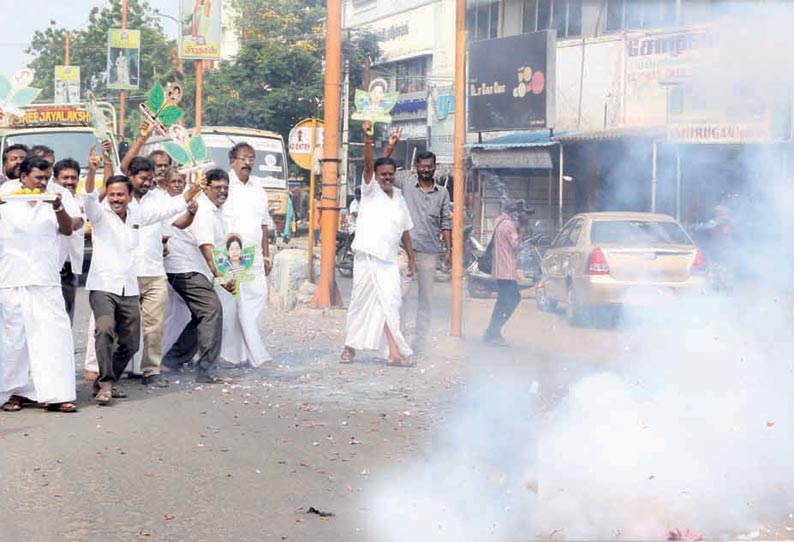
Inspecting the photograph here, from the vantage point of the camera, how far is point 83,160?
1836 centimetres

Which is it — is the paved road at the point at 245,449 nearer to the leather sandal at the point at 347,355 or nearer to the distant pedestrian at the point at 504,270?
the leather sandal at the point at 347,355

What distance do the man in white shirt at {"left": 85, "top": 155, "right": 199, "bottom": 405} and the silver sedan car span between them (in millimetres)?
4116

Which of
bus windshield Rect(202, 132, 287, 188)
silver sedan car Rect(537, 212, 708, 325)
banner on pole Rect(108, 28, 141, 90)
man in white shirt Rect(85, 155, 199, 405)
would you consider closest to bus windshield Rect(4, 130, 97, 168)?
bus windshield Rect(202, 132, 287, 188)

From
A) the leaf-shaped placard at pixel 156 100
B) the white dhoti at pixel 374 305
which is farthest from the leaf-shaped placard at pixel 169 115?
the white dhoti at pixel 374 305

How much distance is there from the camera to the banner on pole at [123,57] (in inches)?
1170

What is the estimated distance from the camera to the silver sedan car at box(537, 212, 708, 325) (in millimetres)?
8891

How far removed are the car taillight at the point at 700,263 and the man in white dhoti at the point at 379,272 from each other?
2496mm

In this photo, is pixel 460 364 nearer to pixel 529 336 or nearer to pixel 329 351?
pixel 329 351

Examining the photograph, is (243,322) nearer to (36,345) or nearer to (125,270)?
(125,270)

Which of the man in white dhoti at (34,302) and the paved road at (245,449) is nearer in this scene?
the paved road at (245,449)

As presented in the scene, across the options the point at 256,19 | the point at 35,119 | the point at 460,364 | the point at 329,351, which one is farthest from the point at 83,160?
the point at 256,19

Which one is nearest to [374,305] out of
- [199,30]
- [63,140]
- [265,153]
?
[63,140]

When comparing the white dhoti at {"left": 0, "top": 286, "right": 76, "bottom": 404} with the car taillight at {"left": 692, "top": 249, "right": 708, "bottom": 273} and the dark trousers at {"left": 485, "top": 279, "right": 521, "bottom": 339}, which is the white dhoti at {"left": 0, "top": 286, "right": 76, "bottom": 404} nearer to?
the car taillight at {"left": 692, "top": 249, "right": 708, "bottom": 273}

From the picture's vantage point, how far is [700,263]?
29.0ft
